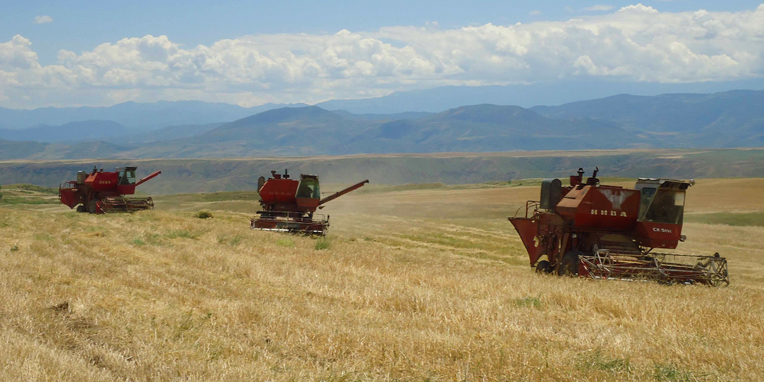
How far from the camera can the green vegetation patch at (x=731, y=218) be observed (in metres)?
41.3

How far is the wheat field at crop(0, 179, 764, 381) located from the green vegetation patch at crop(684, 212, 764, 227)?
1248 inches

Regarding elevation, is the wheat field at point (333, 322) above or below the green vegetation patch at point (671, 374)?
below

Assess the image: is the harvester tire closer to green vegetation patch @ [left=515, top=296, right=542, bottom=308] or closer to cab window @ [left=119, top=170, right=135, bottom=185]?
green vegetation patch @ [left=515, top=296, right=542, bottom=308]

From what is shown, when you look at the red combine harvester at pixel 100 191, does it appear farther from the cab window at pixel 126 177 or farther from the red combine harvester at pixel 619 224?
the red combine harvester at pixel 619 224

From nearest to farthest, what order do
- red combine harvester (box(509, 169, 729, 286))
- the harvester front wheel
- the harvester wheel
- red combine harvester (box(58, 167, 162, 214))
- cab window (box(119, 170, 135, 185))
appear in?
red combine harvester (box(509, 169, 729, 286))
the harvester wheel
red combine harvester (box(58, 167, 162, 214))
the harvester front wheel
cab window (box(119, 170, 135, 185))

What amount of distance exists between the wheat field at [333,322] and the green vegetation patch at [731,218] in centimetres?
3170

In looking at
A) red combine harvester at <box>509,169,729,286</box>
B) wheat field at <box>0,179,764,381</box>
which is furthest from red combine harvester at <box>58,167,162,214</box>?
red combine harvester at <box>509,169,729,286</box>

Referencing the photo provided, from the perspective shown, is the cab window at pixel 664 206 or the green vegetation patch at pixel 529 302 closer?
the green vegetation patch at pixel 529 302

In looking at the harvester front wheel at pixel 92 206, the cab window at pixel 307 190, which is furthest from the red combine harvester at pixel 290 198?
the harvester front wheel at pixel 92 206

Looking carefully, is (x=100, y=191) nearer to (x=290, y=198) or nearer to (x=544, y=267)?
Answer: (x=290, y=198)

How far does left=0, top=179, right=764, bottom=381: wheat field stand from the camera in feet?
21.3

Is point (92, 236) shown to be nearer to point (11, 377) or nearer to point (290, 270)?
point (290, 270)

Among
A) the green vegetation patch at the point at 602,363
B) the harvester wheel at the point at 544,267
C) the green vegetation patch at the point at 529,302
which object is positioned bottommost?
the harvester wheel at the point at 544,267

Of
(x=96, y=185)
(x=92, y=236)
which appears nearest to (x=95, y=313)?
(x=92, y=236)
